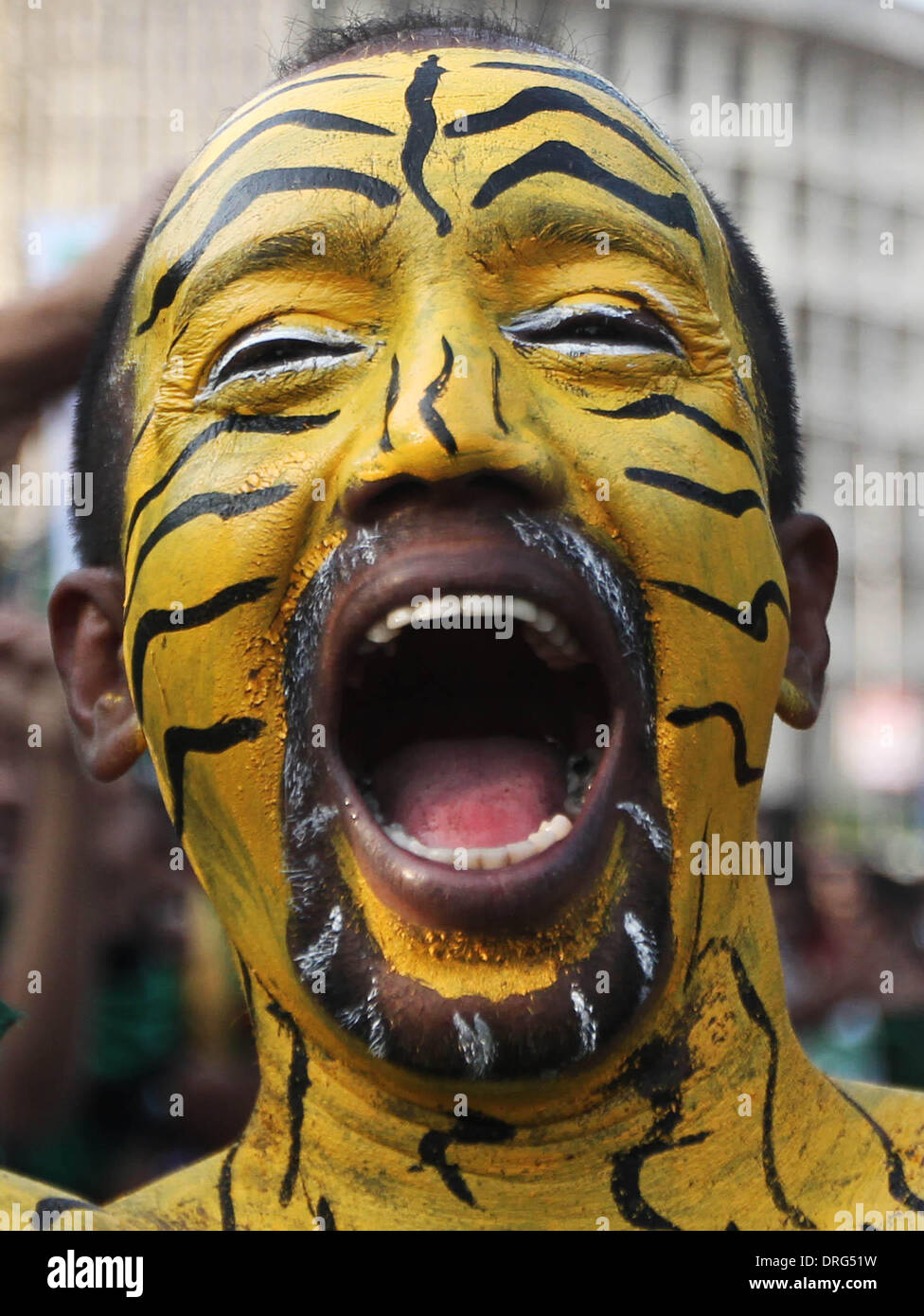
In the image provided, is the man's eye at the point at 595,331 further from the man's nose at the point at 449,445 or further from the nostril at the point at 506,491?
the nostril at the point at 506,491

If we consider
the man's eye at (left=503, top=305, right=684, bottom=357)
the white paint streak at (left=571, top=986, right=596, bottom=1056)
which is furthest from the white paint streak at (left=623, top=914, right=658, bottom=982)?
the man's eye at (left=503, top=305, right=684, bottom=357)

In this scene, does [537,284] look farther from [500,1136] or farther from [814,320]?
[814,320]

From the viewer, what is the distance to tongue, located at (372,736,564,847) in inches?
87.0

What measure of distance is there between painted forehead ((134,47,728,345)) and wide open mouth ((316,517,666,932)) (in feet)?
1.80

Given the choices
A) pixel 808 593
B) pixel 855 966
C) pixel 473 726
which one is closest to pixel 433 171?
pixel 473 726

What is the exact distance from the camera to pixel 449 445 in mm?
1998

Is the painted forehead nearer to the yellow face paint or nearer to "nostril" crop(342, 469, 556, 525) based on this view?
the yellow face paint

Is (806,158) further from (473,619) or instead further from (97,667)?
(473,619)

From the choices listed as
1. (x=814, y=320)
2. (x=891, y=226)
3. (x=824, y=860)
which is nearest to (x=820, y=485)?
(x=814, y=320)

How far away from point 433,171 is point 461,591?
69cm

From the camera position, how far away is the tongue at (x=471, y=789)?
2.21 m

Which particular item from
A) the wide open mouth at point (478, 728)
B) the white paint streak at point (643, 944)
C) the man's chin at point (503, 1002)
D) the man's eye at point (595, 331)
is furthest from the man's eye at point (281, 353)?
the white paint streak at point (643, 944)

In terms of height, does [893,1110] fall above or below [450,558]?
below

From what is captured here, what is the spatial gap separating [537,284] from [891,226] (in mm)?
40840
